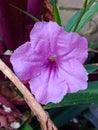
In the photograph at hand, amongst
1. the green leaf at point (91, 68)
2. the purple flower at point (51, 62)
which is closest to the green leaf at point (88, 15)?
the green leaf at point (91, 68)

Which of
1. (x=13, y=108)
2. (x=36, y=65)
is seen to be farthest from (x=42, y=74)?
(x=13, y=108)

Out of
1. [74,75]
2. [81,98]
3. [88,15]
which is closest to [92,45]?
[88,15]

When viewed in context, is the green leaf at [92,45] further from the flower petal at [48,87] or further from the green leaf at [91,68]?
the flower petal at [48,87]

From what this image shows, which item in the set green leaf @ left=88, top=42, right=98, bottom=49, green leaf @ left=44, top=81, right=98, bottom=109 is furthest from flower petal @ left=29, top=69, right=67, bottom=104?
green leaf @ left=88, top=42, right=98, bottom=49

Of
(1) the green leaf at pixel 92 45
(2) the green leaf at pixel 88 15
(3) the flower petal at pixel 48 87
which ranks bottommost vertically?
(1) the green leaf at pixel 92 45

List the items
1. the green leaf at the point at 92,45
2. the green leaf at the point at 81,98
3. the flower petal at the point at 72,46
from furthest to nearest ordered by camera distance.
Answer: the green leaf at the point at 92,45, the green leaf at the point at 81,98, the flower petal at the point at 72,46

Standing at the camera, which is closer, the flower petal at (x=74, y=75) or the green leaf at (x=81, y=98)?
the flower petal at (x=74, y=75)

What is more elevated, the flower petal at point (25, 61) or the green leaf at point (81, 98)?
the flower petal at point (25, 61)

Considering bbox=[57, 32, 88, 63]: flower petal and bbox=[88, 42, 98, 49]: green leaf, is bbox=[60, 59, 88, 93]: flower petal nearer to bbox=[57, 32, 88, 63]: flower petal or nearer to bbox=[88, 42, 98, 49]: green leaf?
bbox=[57, 32, 88, 63]: flower petal

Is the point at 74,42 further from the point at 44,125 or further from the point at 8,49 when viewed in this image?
the point at 8,49
